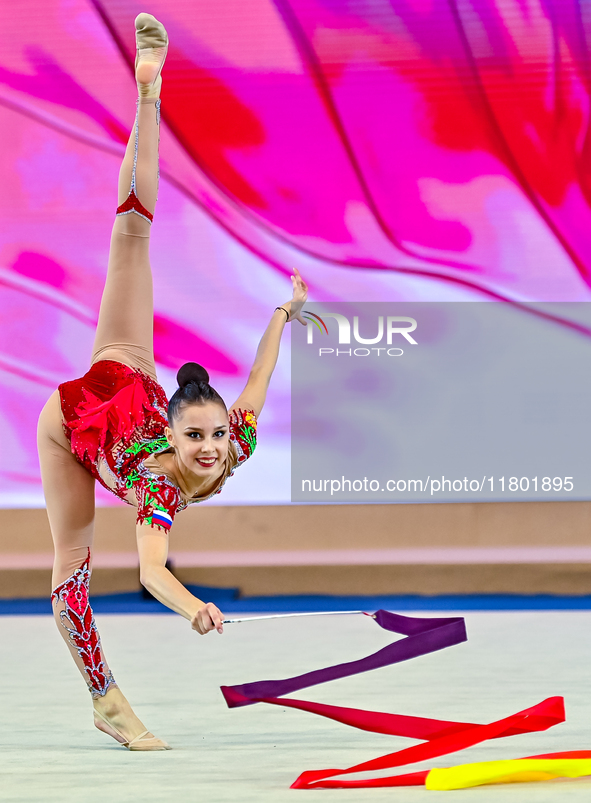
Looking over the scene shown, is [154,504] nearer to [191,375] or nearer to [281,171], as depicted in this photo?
[191,375]

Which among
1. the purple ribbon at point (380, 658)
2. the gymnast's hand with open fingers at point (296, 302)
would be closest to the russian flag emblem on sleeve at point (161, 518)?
the purple ribbon at point (380, 658)

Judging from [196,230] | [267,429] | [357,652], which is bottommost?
[357,652]

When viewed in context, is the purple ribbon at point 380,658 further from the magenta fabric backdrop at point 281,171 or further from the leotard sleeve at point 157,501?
the magenta fabric backdrop at point 281,171

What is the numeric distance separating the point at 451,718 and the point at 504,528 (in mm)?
2438

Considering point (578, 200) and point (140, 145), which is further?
point (578, 200)

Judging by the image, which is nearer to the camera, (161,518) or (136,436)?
(161,518)

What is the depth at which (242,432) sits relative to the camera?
213 centimetres

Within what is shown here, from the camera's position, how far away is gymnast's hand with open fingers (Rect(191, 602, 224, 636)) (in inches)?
63.1

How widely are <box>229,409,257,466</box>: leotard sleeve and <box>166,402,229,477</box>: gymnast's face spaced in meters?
0.18

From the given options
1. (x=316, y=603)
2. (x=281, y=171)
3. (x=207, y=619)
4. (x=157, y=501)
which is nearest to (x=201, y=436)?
(x=157, y=501)

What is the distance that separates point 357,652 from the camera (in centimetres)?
340

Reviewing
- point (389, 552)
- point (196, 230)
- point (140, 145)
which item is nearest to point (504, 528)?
point (389, 552)

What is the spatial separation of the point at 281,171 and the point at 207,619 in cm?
344

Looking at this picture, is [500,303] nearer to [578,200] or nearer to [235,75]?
[578,200]
